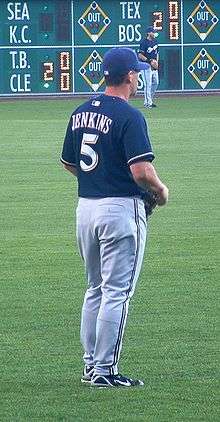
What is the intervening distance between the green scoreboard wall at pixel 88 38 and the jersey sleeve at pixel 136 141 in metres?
32.6

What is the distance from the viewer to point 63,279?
11.8 metres

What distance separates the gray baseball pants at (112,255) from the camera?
7508 mm

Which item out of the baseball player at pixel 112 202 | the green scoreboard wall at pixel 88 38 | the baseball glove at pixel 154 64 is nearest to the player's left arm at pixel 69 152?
the baseball player at pixel 112 202

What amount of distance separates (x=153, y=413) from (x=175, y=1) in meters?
34.0

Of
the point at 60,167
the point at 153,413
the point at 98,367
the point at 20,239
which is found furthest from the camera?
the point at 60,167

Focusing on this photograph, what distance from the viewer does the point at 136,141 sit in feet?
24.1

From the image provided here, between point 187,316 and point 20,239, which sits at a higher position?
point 187,316

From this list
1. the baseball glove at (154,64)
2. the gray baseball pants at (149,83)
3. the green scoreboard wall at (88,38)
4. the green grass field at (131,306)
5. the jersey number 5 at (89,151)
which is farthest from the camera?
the green scoreboard wall at (88,38)

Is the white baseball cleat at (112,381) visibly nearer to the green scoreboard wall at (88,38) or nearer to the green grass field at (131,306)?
the green grass field at (131,306)

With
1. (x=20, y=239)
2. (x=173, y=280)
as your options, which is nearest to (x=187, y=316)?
(x=173, y=280)

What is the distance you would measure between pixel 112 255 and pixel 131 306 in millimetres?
2996

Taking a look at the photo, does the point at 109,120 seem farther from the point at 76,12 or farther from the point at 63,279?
the point at 76,12

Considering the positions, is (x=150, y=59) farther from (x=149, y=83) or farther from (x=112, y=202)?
(x=112, y=202)

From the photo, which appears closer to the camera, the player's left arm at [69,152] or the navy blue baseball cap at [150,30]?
the player's left arm at [69,152]
